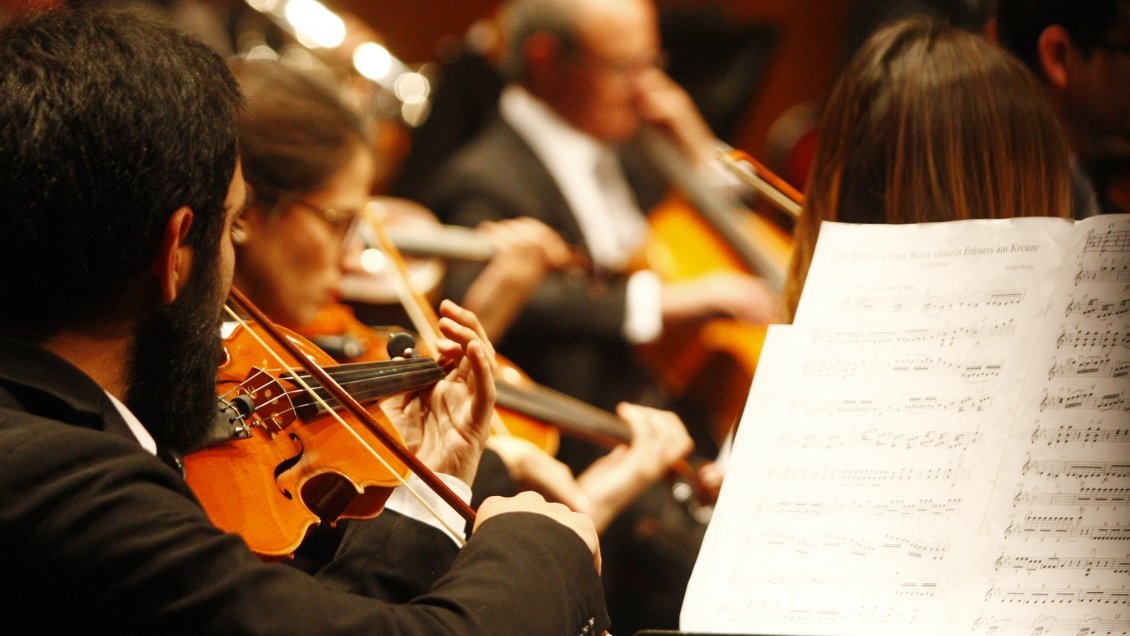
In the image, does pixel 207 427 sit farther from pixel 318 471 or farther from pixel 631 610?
pixel 631 610

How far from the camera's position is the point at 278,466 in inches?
41.1

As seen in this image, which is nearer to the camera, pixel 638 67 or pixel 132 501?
pixel 132 501

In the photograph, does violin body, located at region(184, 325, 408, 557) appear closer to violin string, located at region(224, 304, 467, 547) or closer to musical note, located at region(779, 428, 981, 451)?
violin string, located at region(224, 304, 467, 547)

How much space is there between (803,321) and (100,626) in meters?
0.68

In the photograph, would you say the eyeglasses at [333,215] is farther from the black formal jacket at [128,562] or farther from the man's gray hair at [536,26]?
the man's gray hair at [536,26]

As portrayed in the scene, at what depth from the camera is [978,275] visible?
3.53 feet

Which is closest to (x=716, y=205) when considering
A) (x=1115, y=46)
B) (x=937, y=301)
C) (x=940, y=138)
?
(x=1115, y=46)

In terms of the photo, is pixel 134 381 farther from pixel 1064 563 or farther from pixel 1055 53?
pixel 1055 53

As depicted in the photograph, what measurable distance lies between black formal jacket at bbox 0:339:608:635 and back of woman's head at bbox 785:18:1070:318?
64cm

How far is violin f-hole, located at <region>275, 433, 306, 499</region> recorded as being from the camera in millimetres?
1033

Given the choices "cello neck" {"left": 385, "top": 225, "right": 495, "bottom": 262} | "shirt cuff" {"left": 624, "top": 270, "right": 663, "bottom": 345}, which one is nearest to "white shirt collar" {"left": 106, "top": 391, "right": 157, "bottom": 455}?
"cello neck" {"left": 385, "top": 225, "right": 495, "bottom": 262}

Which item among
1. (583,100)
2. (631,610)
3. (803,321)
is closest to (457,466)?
(803,321)

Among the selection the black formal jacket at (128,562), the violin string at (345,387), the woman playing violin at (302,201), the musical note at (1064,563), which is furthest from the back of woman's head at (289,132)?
the musical note at (1064,563)

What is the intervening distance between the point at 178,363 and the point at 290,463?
0.14 m
